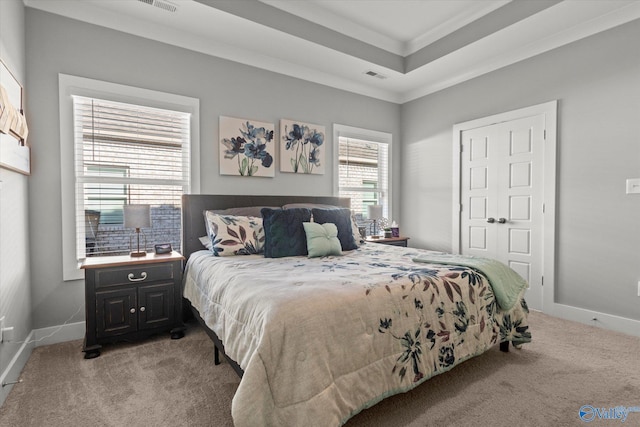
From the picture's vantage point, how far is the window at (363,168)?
4341 millimetres

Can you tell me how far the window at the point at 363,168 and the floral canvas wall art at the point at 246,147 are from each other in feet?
3.23

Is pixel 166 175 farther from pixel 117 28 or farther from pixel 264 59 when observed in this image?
pixel 264 59

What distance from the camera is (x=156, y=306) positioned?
8.68 ft

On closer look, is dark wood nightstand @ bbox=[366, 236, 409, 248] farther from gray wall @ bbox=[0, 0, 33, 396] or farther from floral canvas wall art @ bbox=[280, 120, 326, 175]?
gray wall @ bbox=[0, 0, 33, 396]

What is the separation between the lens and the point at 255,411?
123 centimetres

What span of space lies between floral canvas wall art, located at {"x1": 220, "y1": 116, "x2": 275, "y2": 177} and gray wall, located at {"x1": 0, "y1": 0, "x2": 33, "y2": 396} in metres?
1.54

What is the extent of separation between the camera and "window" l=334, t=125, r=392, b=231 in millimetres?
4341

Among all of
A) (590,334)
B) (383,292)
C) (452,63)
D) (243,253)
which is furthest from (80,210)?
(590,334)

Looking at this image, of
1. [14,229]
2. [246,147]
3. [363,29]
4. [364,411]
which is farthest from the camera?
[363,29]

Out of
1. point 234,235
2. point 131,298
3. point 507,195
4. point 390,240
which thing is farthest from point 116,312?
point 507,195

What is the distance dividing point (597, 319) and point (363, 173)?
295 cm

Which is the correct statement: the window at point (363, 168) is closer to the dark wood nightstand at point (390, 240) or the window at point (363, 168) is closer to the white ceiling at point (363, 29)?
the dark wood nightstand at point (390, 240)

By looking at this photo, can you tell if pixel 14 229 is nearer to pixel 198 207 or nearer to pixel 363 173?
pixel 198 207

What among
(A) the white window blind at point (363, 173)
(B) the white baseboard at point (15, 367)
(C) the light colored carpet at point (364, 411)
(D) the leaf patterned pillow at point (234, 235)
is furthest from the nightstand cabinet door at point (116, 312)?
(A) the white window blind at point (363, 173)
